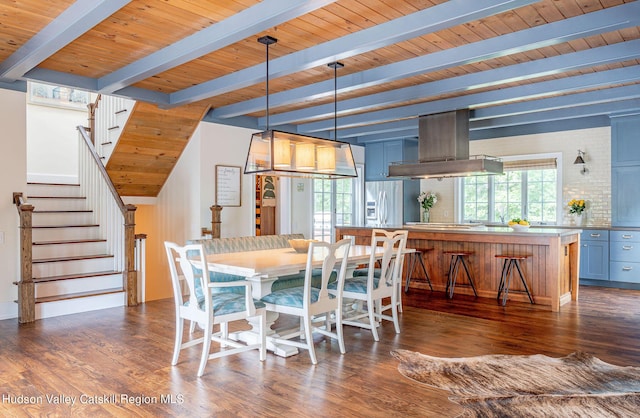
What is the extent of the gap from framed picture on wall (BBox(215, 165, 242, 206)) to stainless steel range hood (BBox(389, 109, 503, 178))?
8.17 ft

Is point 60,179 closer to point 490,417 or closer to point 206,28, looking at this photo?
point 206,28

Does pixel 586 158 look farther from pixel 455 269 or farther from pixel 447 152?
pixel 455 269

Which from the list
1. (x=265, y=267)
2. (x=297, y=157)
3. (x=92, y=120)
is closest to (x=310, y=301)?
(x=265, y=267)

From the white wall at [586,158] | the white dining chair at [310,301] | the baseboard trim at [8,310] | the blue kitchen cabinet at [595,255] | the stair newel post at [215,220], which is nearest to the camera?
the white dining chair at [310,301]

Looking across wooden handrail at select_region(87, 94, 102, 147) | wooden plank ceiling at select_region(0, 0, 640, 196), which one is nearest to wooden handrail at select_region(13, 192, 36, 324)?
wooden plank ceiling at select_region(0, 0, 640, 196)

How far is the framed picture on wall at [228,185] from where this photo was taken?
684cm

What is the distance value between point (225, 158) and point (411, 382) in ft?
15.3

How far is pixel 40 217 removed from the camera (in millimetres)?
6176

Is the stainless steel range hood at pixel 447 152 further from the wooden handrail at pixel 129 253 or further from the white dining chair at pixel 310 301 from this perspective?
the wooden handrail at pixel 129 253

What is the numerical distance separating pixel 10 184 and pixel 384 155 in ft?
20.4

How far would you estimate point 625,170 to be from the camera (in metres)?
6.91

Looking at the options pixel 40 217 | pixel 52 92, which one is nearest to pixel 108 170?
pixel 40 217

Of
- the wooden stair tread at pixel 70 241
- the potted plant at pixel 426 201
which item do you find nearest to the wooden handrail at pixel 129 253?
the wooden stair tread at pixel 70 241

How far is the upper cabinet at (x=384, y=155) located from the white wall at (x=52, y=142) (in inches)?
201
